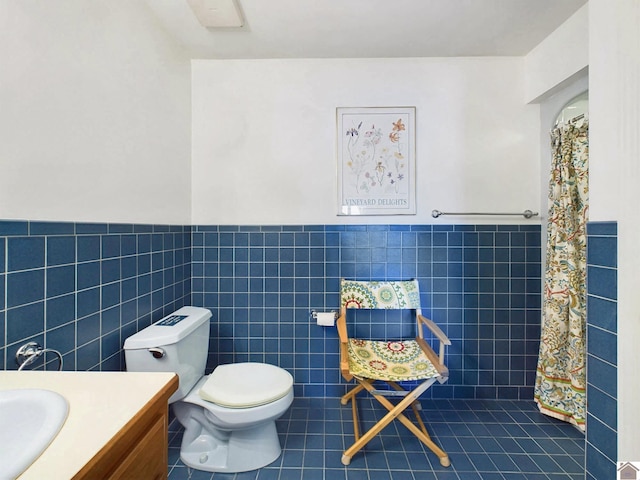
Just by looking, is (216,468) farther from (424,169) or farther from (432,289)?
(424,169)

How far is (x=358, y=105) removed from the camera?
2115 millimetres

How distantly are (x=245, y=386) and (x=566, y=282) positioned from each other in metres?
1.81

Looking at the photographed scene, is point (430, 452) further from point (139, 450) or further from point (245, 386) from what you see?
point (139, 450)

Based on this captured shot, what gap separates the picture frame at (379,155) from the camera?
211 cm

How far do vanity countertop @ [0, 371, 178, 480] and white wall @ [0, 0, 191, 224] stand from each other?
536 mm

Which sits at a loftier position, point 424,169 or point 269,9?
point 269,9

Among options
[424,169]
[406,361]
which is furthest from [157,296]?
[424,169]

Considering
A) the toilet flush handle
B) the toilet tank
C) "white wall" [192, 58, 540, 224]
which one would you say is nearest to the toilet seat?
the toilet tank

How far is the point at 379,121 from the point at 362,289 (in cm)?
109

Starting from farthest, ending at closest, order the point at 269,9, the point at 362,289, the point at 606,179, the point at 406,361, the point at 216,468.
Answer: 1. the point at 362,289
2. the point at 406,361
3. the point at 269,9
4. the point at 216,468
5. the point at 606,179

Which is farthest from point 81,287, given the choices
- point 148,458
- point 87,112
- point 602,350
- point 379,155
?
point 602,350

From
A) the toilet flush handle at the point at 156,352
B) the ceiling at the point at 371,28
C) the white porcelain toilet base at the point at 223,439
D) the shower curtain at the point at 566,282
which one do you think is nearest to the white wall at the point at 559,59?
the ceiling at the point at 371,28

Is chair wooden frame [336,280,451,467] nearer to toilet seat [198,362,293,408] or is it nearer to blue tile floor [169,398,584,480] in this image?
blue tile floor [169,398,584,480]

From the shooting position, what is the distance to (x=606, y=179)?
1063mm
